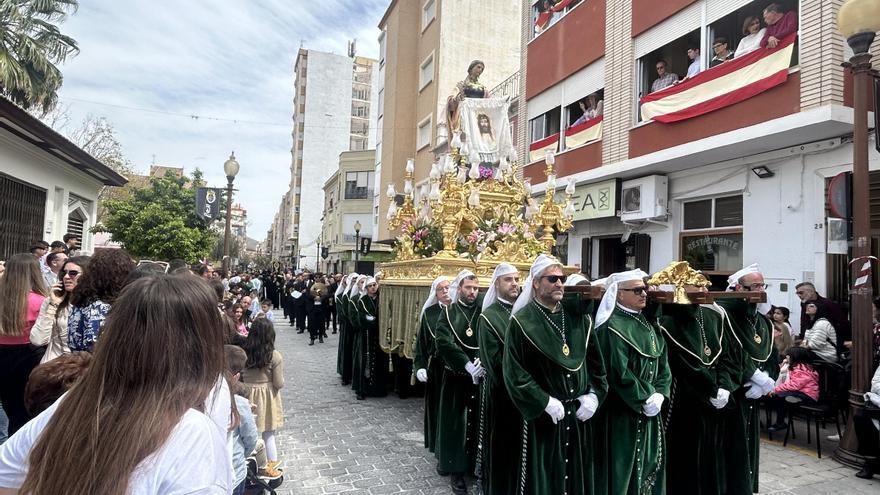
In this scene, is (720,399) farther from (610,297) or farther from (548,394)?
(548,394)

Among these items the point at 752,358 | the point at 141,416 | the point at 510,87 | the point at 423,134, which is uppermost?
the point at 510,87

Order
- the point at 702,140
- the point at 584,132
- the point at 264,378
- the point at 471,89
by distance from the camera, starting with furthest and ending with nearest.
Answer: the point at 584,132, the point at 702,140, the point at 471,89, the point at 264,378

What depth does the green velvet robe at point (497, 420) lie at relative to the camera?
4.00m

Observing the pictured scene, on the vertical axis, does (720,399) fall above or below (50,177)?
below

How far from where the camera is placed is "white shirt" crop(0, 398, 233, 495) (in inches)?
48.2

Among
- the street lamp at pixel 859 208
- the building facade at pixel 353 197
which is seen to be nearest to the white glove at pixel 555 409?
the street lamp at pixel 859 208

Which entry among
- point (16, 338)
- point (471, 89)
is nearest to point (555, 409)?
point (16, 338)

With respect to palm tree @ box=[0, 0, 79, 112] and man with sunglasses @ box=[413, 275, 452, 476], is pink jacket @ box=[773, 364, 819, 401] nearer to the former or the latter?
man with sunglasses @ box=[413, 275, 452, 476]

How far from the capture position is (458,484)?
→ 4.90m

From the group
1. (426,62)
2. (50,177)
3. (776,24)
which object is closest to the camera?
(776,24)

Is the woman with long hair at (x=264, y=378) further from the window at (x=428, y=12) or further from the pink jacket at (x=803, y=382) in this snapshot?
the window at (x=428, y=12)

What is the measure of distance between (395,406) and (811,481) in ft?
17.5

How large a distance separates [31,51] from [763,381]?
1778 centimetres

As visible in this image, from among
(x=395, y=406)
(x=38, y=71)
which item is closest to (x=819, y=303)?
(x=395, y=406)
